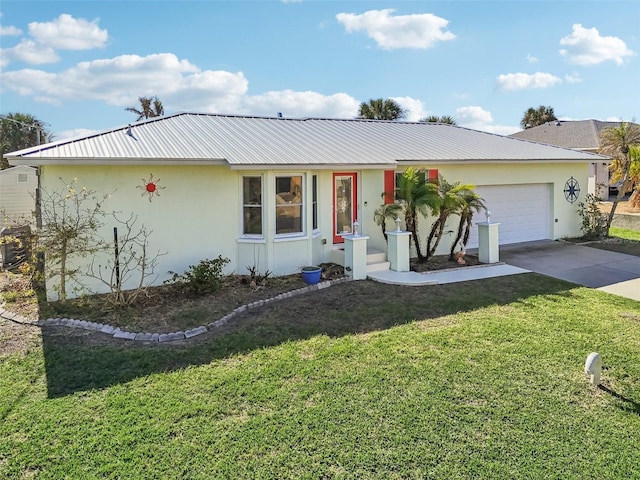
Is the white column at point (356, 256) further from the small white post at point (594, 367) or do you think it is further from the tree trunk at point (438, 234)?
the small white post at point (594, 367)

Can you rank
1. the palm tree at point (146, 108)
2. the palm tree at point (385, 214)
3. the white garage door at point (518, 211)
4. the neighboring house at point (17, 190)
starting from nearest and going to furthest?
1. the palm tree at point (385, 214)
2. the white garage door at point (518, 211)
3. the neighboring house at point (17, 190)
4. the palm tree at point (146, 108)

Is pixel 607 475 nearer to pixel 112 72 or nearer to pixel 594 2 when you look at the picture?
pixel 594 2

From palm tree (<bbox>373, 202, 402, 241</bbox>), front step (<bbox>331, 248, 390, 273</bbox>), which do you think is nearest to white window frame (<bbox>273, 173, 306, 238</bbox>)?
front step (<bbox>331, 248, 390, 273</bbox>)

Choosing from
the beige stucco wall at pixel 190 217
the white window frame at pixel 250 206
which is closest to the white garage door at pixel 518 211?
the beige stucco wall at pixel 190 217

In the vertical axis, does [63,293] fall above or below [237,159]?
below

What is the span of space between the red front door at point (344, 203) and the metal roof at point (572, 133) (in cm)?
2472

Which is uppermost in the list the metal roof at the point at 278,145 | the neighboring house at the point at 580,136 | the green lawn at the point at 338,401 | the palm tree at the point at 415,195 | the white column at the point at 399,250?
the neighboring house at the point at 580,136

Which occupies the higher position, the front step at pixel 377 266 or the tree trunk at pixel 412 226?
the tree trunk at pixel 412 226

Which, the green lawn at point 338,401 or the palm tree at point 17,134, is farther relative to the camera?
the palm tree at point 17,134

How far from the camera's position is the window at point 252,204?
11102 mm

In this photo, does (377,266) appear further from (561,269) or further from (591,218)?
(591,218)

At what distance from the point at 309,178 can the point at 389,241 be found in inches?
106

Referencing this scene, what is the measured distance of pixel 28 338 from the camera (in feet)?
24.3

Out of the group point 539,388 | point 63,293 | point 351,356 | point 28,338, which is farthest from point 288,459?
point 63,293
